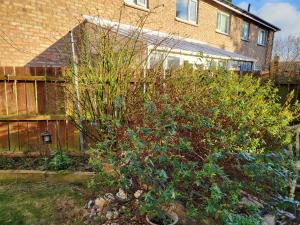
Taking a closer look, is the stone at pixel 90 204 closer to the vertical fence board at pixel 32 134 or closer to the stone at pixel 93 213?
the stone at pixel 93 213

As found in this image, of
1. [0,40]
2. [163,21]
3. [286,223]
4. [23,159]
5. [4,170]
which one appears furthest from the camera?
[163,21]

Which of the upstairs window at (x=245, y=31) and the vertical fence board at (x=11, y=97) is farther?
the upstairs window at (x=245, y=31)

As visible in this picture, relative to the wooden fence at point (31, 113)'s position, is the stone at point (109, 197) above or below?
below

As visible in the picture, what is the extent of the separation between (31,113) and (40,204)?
2.26 m

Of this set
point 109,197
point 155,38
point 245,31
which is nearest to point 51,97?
Answer: point 109,197

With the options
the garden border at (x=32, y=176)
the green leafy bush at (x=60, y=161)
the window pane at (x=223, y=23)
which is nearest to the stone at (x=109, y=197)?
the garden border at (x=32, y=176)

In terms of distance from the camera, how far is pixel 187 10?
47.2 ft

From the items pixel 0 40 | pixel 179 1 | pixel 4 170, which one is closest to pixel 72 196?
pixel 4 170

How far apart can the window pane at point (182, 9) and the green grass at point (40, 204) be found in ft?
39.8

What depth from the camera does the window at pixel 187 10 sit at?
1391 centimetres

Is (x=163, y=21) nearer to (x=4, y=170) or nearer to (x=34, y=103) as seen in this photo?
(x=34, y=103)

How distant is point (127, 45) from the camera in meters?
4.15

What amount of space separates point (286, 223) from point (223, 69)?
2.92 metres

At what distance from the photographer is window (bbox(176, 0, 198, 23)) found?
13.9 meters
